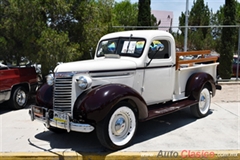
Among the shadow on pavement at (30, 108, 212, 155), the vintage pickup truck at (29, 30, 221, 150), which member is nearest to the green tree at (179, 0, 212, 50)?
the vintage pickup truck at (29, 30, 221, 150)

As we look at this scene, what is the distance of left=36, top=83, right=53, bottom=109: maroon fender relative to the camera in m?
4.74

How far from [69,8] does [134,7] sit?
29.9 m

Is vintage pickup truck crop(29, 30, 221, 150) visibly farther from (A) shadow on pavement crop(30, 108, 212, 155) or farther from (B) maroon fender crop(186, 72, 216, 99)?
(A) shadow on pavement crop(30, 108, 212, 155)

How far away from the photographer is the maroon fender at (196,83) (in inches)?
237

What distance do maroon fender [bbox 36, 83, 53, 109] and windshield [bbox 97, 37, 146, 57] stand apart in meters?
1.47

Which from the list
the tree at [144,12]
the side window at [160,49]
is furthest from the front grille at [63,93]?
the tree at [144,12]

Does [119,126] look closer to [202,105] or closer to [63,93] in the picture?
[63,93]

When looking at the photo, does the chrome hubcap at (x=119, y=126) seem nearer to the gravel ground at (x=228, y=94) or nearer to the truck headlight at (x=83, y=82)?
the truck headlight at (x=83, y=82)

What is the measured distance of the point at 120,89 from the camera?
436 cm

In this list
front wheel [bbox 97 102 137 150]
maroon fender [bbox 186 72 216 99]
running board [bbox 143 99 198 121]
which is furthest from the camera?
maroon fender [bbox 186 72 216 99]

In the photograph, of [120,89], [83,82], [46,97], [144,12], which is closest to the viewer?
[83,82]

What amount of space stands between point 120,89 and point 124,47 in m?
1.34

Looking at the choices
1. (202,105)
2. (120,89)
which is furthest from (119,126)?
(202,105)

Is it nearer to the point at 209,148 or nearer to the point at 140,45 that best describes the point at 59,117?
the point at 140,45
